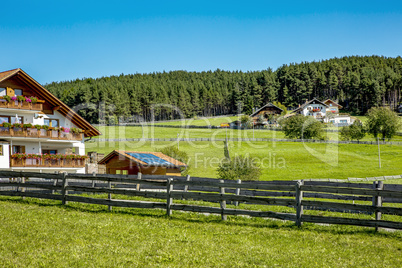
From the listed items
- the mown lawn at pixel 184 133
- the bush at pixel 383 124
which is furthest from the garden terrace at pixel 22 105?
the bush at pixel 383 124

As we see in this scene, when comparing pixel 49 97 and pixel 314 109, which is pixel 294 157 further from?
pixel 314 109

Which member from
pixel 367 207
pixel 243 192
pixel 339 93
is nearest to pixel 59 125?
pixel 243 192

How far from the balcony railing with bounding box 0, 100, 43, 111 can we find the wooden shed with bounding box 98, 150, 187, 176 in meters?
8.93

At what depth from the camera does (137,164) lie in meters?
42.0

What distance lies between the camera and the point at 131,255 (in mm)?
9773

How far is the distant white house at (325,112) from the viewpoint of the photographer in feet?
427

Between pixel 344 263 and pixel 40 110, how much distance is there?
123 feet

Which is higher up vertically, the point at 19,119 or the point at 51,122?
the point at 19,119

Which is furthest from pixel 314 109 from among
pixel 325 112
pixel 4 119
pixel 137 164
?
pixel 4 119

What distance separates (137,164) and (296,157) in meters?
37.4

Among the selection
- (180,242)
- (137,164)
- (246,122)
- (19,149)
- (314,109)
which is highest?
(314,109)

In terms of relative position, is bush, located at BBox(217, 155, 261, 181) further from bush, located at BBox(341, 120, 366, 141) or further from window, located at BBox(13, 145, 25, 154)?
bush, located at BBox(341, 120, 366, 141)

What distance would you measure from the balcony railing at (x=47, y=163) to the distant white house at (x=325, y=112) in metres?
96.4

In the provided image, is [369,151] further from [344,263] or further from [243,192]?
[344,263]
